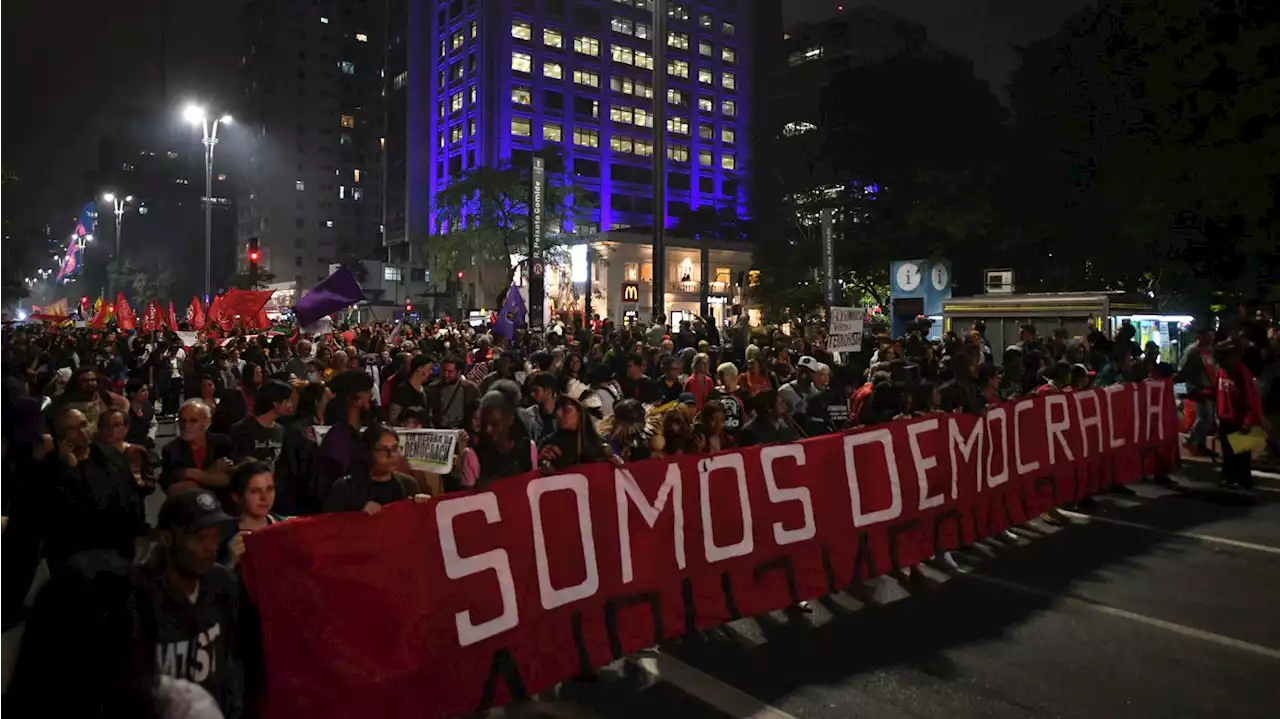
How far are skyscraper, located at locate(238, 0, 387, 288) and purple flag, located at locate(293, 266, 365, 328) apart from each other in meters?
102

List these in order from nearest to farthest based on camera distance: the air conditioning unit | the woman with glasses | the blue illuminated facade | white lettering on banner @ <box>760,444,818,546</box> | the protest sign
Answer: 1. the woman with glasses
2. white lettering on banner @ <box>760,444,818,546</box>
3. the protest sign
4. the air conditioning unit
5. the blue illuminated facade

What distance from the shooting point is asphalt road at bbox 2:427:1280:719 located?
5031 mm

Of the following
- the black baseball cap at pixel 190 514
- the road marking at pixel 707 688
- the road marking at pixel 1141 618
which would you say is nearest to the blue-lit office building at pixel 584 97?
the road marking at pixel 1141 618

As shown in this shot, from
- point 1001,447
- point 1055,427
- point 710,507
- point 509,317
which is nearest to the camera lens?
point 710,507

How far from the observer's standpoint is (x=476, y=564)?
15.8ft

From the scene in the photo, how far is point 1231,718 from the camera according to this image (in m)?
4.82

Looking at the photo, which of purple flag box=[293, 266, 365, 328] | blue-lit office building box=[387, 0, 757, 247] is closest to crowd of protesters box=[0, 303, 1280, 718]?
purple flag box=[293, 266, 365, 328]

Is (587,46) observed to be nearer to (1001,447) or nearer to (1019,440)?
(1019,440)

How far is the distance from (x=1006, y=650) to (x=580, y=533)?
2.95m

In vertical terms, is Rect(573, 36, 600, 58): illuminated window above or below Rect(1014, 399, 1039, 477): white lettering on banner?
above

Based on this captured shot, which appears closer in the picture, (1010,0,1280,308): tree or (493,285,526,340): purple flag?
(1010,0,1280,308): tree

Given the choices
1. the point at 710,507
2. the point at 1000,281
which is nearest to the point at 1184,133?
the point at 1000,281

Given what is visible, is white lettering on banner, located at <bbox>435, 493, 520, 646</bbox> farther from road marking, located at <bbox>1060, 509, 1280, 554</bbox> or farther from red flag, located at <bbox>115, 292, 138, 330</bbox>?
red flag, located at <bbox>115, 292, 138, 330</bbox>

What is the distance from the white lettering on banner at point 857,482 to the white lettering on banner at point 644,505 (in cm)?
172
